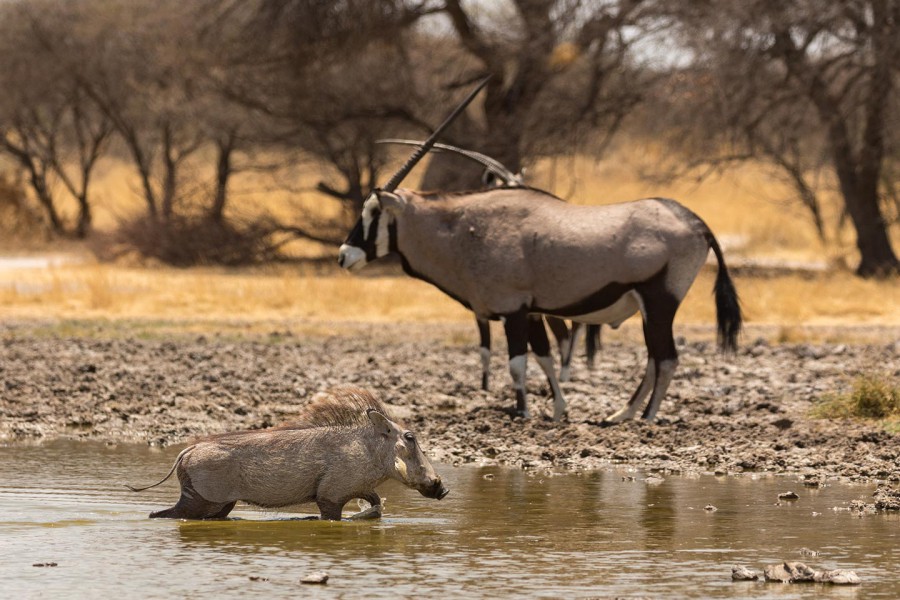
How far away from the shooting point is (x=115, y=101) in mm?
37000

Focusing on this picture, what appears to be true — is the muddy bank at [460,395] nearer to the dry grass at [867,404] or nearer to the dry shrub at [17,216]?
the dry grass at [867,404]

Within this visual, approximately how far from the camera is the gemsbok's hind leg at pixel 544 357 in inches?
446

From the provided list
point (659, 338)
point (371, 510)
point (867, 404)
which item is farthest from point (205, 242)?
point (371, 510)

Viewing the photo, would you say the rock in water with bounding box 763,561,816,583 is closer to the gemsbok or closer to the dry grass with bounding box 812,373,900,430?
the gemsbok

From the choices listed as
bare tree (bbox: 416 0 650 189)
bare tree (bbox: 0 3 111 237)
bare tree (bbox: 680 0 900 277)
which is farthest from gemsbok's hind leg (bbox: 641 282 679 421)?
bare tree (bbox: 0 3 111 237)

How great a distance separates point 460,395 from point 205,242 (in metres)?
16.1

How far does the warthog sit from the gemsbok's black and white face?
12.8 feet

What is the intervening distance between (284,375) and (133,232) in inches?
618

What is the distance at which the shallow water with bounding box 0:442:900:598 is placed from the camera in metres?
6.22

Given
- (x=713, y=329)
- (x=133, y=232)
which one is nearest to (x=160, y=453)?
(x=713, y=329)

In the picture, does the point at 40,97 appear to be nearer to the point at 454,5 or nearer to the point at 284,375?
the point at 454,5

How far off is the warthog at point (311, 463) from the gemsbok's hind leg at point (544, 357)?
12.2 ft

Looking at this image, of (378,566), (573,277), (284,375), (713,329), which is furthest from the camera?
(713,329)

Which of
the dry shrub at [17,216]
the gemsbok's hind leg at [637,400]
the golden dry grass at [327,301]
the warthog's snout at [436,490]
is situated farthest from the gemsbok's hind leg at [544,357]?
the dry shrub at [17,216]
